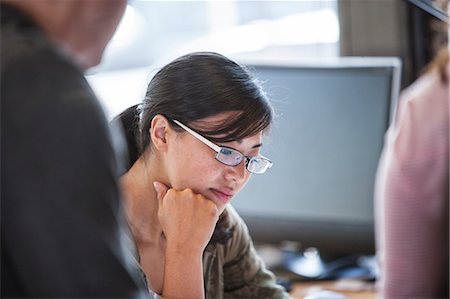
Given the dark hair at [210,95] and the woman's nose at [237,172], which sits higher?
the dark hair at [210,95]

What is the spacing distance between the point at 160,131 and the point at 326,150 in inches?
34.7

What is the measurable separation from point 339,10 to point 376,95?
54cm

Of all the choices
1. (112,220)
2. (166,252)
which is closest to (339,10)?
(166,252)

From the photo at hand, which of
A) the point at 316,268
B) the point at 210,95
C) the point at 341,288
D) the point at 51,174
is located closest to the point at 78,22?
the point at 51,174

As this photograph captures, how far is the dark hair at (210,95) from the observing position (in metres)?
1.71

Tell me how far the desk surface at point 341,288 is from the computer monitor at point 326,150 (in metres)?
0.13

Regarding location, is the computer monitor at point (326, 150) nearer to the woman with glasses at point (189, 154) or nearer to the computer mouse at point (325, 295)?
the computer mouse at point (325, 295)

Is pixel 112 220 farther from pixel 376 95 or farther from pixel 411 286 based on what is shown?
pixel 376 95

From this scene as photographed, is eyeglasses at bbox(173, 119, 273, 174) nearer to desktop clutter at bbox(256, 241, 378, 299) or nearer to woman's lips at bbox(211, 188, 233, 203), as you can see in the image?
woman's lips at bbox(211, 188, 233, 203)

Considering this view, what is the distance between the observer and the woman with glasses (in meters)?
1.72

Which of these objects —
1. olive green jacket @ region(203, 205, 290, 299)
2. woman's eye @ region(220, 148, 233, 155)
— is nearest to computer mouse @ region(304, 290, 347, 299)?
olive green jacket @ region(203, 205, 290, 299)

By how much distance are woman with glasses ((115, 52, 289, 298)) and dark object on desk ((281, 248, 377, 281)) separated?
0.72 meters

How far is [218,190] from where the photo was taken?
5.88 feet

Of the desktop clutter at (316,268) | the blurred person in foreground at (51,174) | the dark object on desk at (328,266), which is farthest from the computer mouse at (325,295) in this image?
the blurred person in foreground at (51,174)
